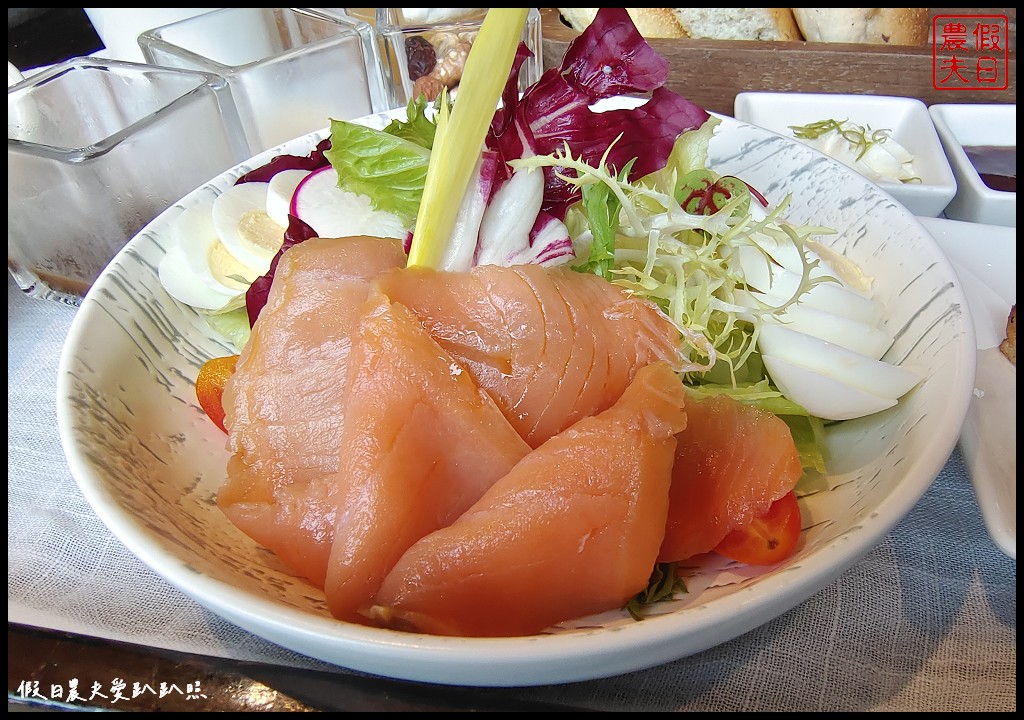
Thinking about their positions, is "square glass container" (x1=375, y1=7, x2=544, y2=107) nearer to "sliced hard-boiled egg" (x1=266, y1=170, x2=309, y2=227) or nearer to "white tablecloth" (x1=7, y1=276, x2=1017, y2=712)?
"sliced hard-boiled egg" (x1=266, y1=170, x2=309, y2=227)

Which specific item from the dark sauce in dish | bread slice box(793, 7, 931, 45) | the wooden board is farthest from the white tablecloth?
bread slice box(793, 7, 931, 45)

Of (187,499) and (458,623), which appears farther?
(187,499)

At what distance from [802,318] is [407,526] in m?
0.71

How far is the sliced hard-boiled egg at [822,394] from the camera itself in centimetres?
96

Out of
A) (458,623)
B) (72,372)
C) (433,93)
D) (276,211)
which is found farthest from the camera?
(433,93)

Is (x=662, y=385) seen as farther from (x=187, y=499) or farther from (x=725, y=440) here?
(x=187, y=499)

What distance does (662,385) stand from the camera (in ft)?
2.82

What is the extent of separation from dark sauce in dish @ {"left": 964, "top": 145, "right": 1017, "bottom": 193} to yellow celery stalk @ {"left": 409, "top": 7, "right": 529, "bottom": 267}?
166 centimetres

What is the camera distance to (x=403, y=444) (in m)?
0.81

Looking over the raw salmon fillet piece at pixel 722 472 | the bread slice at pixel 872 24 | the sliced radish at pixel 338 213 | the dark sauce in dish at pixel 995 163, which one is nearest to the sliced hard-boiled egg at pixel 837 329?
the raw salmon fillet piece at pixel 722 472

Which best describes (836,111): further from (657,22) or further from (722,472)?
(722,472)

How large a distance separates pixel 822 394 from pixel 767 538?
282mm

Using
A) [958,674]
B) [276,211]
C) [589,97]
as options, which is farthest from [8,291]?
[958,674]

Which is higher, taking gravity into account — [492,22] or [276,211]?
[492,22]
